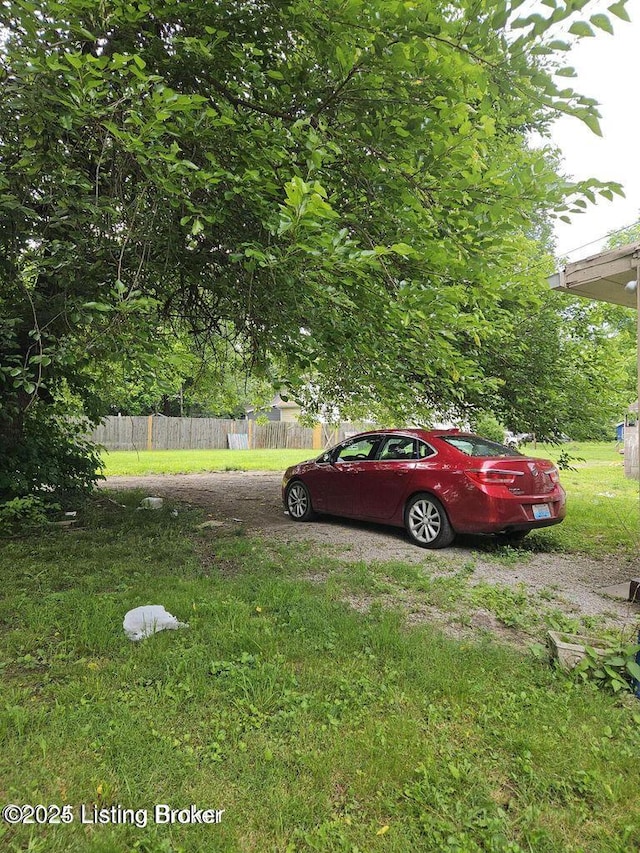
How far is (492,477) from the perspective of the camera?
5648mm

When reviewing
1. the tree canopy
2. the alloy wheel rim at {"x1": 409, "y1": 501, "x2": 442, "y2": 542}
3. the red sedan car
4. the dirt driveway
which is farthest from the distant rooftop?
the alloy wheel rim at {"x1": 409, "y1": 501, "x2": 442, "y2": 542}

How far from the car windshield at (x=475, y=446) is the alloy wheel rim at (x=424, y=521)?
31.5 inches

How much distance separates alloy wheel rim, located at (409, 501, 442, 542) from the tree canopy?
200cm

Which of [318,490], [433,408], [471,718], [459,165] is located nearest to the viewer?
[471,718]

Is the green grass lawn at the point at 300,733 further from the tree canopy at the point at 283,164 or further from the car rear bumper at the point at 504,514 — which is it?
the car rear bumper at the point at 504,514

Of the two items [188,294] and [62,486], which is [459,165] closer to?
Result: [188,294]

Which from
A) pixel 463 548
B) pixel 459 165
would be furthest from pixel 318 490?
pixel 459 165

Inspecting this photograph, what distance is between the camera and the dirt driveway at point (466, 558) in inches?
178

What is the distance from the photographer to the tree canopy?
10.5ft

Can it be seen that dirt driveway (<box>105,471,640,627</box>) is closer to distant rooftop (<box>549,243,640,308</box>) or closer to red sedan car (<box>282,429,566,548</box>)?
red sedan car (<box>282,429,566,548</box>)

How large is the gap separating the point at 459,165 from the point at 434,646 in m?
3.37

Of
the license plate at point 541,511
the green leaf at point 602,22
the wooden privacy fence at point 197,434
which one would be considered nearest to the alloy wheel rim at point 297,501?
the license plate at point 541,511

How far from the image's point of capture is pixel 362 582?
4625 mm

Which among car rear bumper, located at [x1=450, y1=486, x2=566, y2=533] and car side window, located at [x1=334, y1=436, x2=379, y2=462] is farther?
car side window, located at [x1=334, y1=436, x2=379, y2=462]
